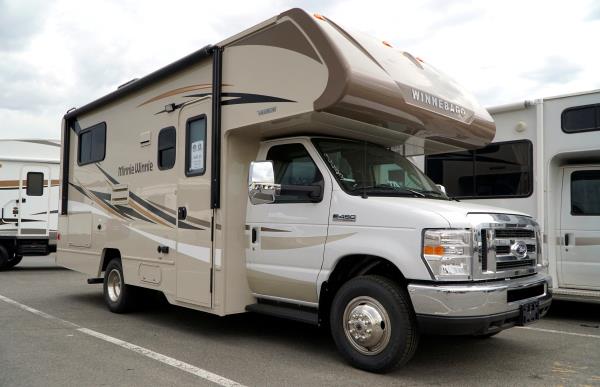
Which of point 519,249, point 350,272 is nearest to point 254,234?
point 350,272

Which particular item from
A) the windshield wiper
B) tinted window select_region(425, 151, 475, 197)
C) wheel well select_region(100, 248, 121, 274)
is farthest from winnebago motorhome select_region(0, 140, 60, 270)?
the windshield wiper

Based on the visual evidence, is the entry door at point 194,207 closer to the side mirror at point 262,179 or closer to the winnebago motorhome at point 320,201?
the winnebago motorhome at point 320,201

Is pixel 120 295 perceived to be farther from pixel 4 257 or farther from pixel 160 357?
pixel 4 257

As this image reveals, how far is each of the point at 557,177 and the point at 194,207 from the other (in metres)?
Result: 5.30

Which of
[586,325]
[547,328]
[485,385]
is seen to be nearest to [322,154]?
[485,385]

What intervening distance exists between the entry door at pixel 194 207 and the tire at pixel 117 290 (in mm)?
1591

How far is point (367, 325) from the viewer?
16.1 feet

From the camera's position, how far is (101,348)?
5.97 meters

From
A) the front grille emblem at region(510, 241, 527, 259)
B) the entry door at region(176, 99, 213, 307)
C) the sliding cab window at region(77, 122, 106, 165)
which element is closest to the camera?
the front grille emblem at region(510, 241, 527, 259)

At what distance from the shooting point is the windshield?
549 centimetres

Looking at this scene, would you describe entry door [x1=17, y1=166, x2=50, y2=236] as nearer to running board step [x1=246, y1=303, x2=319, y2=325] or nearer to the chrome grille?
running board step [x1=246, y1=303, x2=319, y2=325]

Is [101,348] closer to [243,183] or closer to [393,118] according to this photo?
[243,183]

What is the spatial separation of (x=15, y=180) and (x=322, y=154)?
12.0 metres

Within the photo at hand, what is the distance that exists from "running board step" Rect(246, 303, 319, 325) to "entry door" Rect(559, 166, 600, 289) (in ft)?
14.1
